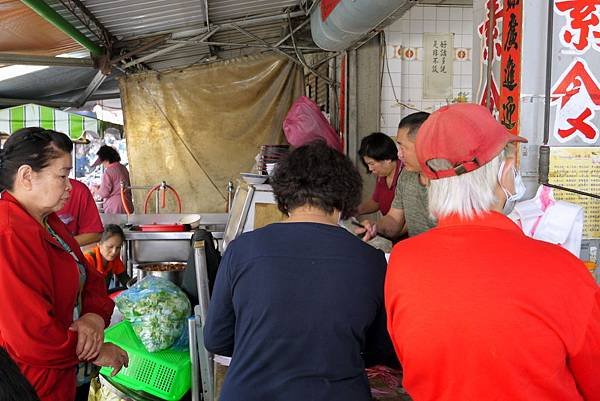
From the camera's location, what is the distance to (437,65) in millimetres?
6020

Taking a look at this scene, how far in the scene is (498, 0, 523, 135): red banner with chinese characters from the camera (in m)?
2.38

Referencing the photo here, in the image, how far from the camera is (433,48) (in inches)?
237

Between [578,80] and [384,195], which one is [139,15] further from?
[578,80]

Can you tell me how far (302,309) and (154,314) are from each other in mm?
1250

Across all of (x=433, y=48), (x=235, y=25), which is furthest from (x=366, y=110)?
(x=235, y=25)

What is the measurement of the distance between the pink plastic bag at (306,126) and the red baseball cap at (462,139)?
179 inches

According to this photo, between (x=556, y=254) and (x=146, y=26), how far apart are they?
5989 mm

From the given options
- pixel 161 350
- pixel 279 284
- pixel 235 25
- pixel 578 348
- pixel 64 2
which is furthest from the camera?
pixel 235 25

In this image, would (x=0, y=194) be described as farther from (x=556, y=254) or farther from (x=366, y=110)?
(x=366, y=110)

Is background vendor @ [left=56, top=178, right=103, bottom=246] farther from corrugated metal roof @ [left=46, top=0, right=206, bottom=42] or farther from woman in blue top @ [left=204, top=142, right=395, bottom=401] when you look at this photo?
woman in blue top @ [left=204, top=142, right=395, bottom=401]

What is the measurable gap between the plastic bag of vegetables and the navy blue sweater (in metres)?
1.00

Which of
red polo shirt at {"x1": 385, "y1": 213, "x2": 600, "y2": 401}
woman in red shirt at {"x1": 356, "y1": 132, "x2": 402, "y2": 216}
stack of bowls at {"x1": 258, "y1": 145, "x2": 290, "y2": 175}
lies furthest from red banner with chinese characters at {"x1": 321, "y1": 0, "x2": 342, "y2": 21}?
red polo shirt at {"x1": 385, "y1": 213, "x2": 600, "y2": 401}

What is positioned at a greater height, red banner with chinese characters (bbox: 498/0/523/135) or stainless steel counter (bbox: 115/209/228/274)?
red banner with chinese characters (bbox: 498/0/523/135)

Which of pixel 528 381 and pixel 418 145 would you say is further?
pixel 418 145
